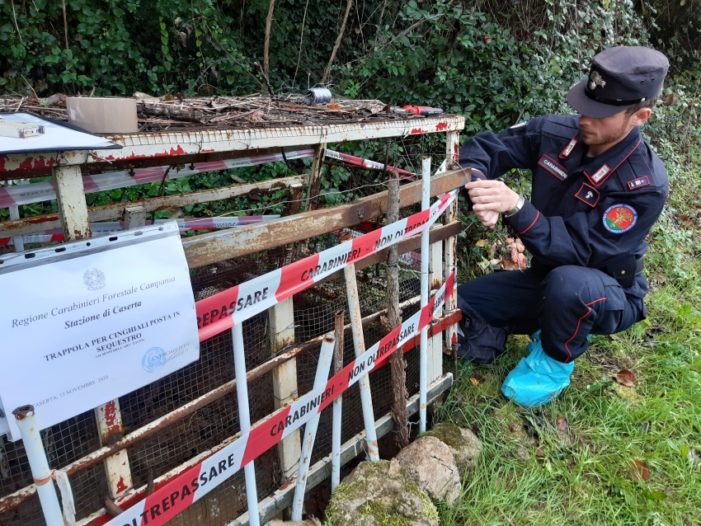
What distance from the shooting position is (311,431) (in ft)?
6.29

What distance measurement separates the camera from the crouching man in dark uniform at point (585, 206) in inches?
103

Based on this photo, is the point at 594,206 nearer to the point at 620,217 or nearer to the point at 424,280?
the point at 620,217

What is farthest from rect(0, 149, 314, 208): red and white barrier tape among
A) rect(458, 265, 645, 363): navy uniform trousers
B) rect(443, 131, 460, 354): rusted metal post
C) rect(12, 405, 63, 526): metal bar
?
rect(458, 265, 645, 363): navy uniform trousers

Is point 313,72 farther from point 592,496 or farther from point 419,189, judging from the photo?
point 592,496

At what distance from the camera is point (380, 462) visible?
7.21ft

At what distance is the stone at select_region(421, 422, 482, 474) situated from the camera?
8.20 ft

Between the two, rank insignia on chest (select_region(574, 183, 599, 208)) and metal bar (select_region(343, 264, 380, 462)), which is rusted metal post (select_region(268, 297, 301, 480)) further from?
rank insignia on chest (select_region(574, 183, 599, 208))

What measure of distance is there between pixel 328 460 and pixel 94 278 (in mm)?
1340

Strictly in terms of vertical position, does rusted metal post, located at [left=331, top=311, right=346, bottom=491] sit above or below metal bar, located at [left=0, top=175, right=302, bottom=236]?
below

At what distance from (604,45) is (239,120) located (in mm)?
4764

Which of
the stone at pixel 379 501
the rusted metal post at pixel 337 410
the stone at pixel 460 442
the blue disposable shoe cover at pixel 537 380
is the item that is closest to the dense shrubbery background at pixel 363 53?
the blue disposable shoe cover at pixel 537 380

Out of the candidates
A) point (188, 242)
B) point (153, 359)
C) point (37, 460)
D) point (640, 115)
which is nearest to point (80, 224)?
point (188, 242)

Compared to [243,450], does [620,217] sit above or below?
above

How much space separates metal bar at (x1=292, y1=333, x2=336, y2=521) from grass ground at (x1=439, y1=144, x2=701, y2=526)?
0.70 meters
